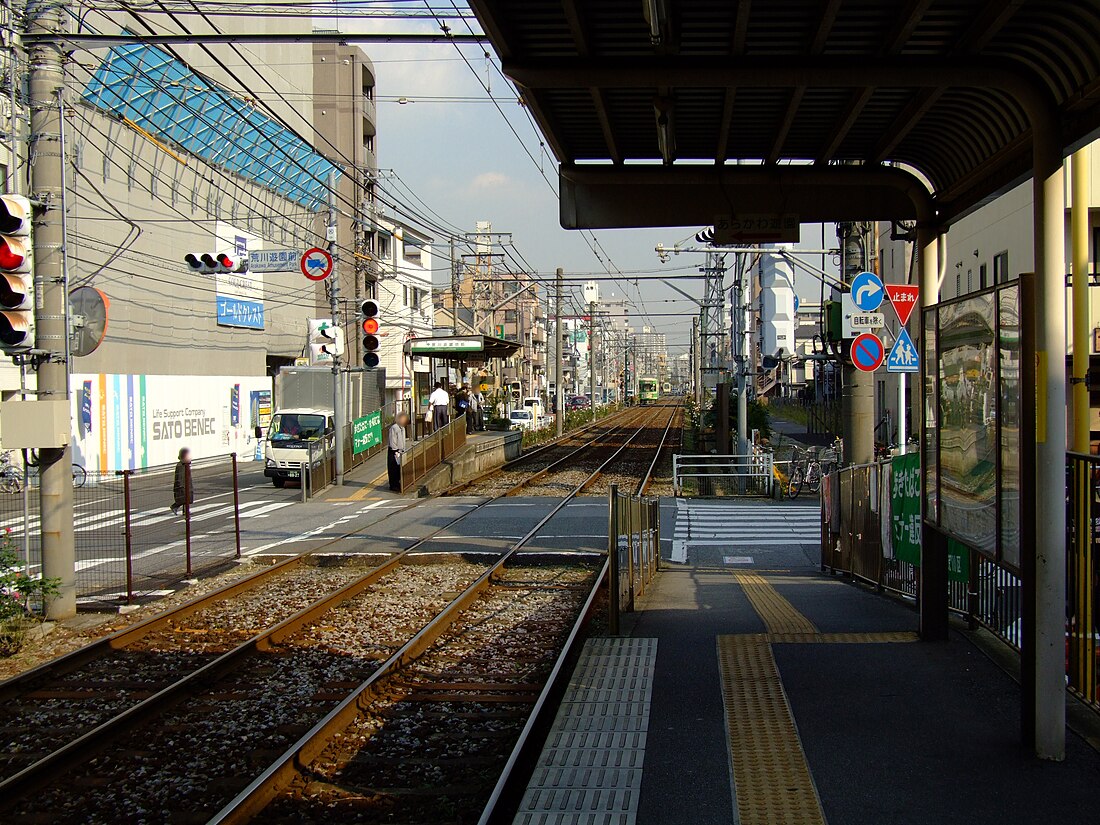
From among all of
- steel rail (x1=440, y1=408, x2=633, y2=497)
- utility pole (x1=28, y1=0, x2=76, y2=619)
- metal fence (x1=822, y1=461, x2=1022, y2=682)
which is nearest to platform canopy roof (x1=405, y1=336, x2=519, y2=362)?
steel rail (x1=440, y1=408, x2=633, y2=497)

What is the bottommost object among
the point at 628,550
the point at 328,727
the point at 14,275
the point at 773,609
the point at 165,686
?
the point at 165,686

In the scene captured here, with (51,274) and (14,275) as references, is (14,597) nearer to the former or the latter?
(14,275)

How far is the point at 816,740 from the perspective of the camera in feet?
17.3

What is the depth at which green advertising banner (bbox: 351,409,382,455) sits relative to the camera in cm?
2769

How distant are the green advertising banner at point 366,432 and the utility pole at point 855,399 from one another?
15105mm

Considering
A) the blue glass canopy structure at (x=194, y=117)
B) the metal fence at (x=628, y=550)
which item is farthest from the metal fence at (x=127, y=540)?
the blue glass canopy structure at (x=194, y=117)

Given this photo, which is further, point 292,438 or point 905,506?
point 292,438

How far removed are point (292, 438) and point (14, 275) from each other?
1715cm

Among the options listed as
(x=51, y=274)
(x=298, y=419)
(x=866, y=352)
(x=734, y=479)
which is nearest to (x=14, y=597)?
(x=51, y=274)

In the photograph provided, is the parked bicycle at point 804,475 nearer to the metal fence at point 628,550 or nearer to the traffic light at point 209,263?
the metal fence at point 628,550

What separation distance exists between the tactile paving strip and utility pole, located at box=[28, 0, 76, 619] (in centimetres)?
632

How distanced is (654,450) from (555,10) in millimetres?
35308

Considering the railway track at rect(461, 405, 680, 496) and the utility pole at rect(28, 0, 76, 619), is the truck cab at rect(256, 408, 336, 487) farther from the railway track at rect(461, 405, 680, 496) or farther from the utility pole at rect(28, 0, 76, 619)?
the utility pole at rect(28, 0, 76, 619)

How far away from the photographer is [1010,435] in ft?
16.2
